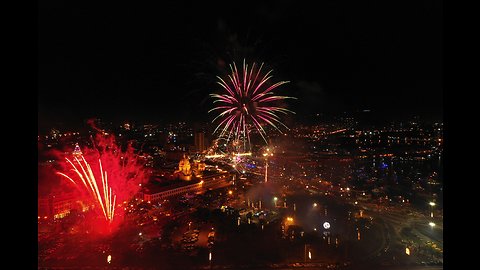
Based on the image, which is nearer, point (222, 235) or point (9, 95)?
point (9, 95)

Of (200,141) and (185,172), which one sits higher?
(200,141)

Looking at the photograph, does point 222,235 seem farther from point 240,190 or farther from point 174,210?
point 240,190

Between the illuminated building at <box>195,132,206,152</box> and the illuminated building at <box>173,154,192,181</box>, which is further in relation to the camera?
the illuminated building at <box>195,132,206,152</box>

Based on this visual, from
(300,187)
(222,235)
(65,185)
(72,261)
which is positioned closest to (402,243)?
(222,235)

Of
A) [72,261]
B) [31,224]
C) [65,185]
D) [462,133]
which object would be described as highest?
[462,133]

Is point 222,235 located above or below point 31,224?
below

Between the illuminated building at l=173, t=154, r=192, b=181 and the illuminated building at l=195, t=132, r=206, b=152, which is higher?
the illuminated building at l=195, t=132, r=206, b=152

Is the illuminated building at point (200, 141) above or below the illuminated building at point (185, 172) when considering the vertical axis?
above

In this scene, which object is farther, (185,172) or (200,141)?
(200,141)

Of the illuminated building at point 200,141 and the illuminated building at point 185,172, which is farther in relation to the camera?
the illuminated building at point 200,141

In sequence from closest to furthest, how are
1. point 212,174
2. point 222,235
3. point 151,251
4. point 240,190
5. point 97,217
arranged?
point 151,251 → point 222,235 → point 97,217 → point 240,190 → point 212,174

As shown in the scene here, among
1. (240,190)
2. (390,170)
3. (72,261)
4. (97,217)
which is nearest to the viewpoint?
(72,261)
